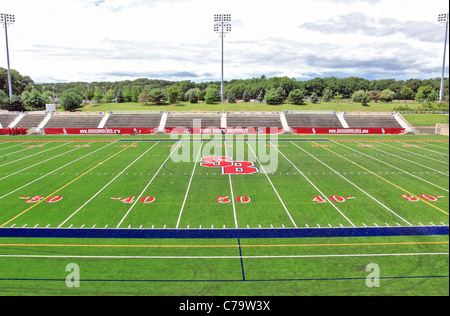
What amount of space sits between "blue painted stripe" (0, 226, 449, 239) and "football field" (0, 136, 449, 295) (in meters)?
0.09

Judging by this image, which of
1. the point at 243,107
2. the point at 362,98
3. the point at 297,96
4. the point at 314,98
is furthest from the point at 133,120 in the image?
the point at 362,98

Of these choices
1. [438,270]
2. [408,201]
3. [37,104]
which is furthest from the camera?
[37,104]

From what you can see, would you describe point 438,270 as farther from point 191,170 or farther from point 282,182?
point 191,170

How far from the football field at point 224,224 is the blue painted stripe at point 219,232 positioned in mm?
94

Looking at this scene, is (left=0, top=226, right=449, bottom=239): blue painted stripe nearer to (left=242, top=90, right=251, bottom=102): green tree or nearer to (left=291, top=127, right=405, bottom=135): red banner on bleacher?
(left=291, top=127, right=405, bottom=135): red banner on bleacher

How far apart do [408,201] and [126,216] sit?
1656cm

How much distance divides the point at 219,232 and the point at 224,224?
0.97 metres

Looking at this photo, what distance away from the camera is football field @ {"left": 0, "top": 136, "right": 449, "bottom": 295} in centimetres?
1057

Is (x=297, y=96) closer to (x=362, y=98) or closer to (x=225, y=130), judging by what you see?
(x=362, y=98)

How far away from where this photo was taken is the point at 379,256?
12102mm

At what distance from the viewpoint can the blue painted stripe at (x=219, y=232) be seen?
13.9 m
